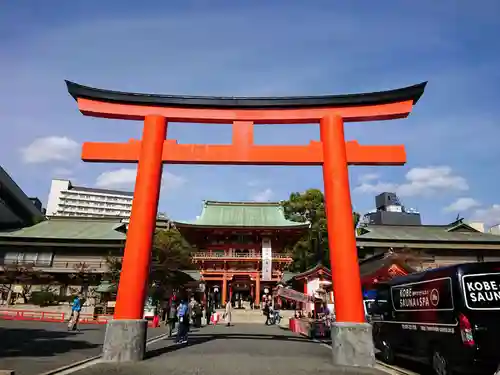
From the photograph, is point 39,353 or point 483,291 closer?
point 483,291

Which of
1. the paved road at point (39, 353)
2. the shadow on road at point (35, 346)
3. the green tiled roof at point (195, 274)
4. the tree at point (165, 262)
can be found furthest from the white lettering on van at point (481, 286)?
the green tiled roof at point (195, 274)

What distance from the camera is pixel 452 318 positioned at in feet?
22.3

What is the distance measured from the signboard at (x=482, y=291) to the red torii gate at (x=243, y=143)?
2.93m

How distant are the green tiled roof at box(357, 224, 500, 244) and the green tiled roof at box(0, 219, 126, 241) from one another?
2236cm

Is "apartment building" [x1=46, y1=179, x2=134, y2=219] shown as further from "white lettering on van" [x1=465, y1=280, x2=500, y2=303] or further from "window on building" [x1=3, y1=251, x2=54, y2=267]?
"white lettering on van" [x1=465, y1=280, x2=500, y2=303]

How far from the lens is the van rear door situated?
19.7 ft

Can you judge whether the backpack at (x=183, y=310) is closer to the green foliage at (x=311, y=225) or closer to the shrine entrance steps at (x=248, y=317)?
the shrine entrance steps at (x=248, y=317)

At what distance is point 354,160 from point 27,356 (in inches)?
376

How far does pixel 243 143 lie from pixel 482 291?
6551 mm

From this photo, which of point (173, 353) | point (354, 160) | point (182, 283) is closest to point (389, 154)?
point (354, 160)

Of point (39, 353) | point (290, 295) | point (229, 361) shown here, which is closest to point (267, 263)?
point (290, 295)

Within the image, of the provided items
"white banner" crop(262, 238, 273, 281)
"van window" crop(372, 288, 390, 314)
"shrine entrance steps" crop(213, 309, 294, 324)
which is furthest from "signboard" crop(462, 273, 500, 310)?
"white banner" crop(262, 238, 273, 281)

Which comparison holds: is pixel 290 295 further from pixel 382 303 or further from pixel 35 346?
pixel 35 346

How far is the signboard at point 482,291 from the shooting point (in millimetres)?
6223
